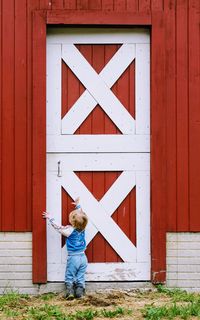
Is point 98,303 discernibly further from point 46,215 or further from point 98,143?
point 98,143

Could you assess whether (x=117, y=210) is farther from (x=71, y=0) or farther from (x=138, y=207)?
(x=71, y=0)

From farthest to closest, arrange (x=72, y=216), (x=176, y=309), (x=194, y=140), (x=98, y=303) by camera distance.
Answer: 1. (x=194, y=140)
2. (x=72, y=216)
3. (x=98, y=303)
4. (x=176, y=309)

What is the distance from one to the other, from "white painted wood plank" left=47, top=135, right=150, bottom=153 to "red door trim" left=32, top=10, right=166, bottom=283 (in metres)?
0.15

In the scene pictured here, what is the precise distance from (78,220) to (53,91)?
57.8 inches

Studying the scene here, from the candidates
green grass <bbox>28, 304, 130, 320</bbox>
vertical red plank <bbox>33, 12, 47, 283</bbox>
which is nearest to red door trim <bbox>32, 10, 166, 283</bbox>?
vertical red plank <bbox>33, 12, 47, 283</bbox>

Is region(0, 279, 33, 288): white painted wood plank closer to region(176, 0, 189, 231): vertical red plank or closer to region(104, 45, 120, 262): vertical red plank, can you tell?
region(104, 45, 120, 262): vertical red plank

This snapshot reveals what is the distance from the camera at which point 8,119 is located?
26.1 ft

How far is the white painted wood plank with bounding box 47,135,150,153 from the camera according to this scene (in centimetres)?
805

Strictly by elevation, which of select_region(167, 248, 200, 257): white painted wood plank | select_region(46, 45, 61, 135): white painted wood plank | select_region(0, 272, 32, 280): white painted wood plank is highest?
select_region(46, 45, 61, 135): white painted wood plank

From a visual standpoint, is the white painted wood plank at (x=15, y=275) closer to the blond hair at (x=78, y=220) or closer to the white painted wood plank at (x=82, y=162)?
the blond hair at (x=78, y=220)

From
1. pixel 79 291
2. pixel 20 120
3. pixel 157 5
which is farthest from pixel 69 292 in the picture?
pixel 157 5

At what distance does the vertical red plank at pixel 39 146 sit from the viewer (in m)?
7.89

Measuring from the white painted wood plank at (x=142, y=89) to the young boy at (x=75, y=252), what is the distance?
3.95 feet

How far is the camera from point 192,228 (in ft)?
26.2
